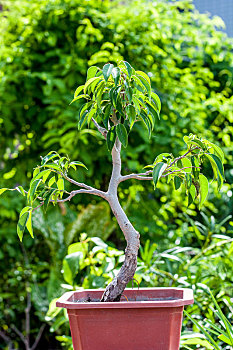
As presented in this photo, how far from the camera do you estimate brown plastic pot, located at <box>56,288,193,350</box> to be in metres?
1.05

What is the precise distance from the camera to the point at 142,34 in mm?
2527

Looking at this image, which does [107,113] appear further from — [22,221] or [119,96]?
[22,221]

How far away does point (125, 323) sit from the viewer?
1.07 metres

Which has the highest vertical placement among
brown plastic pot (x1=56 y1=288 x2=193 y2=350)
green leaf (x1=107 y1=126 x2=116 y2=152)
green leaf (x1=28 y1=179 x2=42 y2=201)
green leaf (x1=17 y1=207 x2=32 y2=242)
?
green leaf (x1=107 y1=126 x2=116 y2=152)

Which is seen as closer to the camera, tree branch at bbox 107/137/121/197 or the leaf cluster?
the leaf cluster

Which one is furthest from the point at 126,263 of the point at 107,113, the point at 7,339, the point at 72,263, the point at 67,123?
the point at 7,339

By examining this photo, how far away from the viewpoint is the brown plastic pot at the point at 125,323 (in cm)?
105

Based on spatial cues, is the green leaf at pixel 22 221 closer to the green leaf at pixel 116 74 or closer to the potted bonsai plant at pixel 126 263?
the potted bonsai plant at pixel 126 263

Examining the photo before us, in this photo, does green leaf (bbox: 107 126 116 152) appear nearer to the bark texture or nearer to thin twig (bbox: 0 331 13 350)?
the bark texture

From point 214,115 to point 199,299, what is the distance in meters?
1.52

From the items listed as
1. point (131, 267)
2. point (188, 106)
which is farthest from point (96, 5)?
point (131, 267)

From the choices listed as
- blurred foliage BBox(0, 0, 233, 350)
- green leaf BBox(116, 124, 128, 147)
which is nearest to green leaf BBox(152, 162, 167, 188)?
green leaf BBox(116, 124, 128, 147)

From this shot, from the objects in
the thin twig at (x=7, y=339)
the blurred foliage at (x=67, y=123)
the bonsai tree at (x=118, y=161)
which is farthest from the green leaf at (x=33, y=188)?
the thin twig at (x=7, y=339)

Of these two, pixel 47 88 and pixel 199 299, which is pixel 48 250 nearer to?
pixel 47 88
